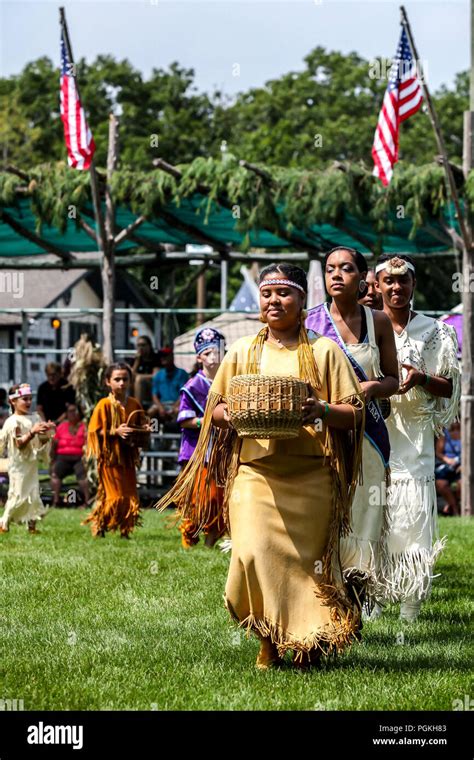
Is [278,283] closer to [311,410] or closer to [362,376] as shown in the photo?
[311,410]

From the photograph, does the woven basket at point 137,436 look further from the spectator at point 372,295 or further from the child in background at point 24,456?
the spectator at point 372,295

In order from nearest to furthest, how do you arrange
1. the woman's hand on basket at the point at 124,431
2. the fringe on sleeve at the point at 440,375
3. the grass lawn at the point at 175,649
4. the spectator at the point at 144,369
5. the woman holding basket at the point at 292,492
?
the grass lawn at the point at 175,649 → the woman holding basket at the point at 292,492 → the fringe on sleeve at the point at 440,375 → the woman's hand on basket at the point at 124,431 → the spectator at the point at 144,369

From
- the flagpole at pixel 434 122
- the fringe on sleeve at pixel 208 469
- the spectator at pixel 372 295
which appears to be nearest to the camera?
the fringe on sleeve at pixel 208 469

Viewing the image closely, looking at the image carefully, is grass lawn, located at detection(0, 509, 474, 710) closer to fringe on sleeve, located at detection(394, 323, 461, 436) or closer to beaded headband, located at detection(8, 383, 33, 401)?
fringe on sleeve, located at detection(394, 323, 461, 436)

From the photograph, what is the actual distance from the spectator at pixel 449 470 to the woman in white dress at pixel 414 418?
7.87m

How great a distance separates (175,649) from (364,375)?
1.75 meters

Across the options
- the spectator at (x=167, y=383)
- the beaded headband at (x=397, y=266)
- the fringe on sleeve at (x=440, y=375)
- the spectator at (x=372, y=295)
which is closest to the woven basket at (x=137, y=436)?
the spectator at (x=167, y=383)

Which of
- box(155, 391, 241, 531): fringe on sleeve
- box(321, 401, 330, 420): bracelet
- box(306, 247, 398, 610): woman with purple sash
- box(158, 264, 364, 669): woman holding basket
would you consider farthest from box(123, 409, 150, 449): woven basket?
box(321, 401, 330, 420): bracelet

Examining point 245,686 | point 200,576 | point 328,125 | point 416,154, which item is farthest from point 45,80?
point 245,686

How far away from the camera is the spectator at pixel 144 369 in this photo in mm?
17656

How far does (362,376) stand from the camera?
683 cm

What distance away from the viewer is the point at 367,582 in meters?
6.75

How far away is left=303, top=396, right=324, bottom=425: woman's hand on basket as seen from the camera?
586cm
